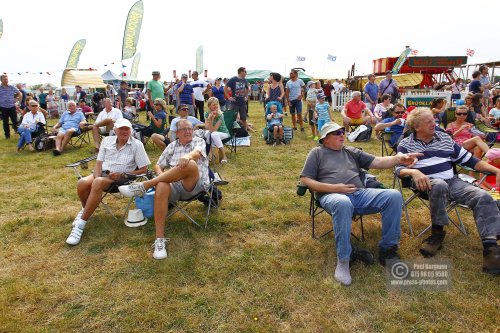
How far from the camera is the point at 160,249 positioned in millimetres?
3064

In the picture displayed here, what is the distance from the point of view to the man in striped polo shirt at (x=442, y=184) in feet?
8.77

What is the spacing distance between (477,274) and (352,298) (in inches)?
43.0

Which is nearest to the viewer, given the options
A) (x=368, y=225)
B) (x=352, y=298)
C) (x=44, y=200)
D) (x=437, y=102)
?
(x=352, y=298)

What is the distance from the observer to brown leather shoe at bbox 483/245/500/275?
2594 millimetres

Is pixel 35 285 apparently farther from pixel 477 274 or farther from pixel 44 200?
pixel 477 274

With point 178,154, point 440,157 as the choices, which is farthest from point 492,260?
point 178,154

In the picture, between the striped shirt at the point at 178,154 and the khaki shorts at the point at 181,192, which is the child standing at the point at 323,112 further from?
the khaki shorts at the point at 181,192

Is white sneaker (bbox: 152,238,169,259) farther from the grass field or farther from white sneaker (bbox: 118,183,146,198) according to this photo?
white sneaker (bbox: 118,183,146,198)

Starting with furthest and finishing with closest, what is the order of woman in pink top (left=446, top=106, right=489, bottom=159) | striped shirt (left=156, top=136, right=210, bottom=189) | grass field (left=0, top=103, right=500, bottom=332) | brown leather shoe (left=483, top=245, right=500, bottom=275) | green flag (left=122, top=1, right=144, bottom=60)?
1. green flag (left=122, top=1, right=144, bottom=60)
2. woman in pink top (left=446, top=106, right=489, bottom=159)
3. striped shirt (left=156, top=136, right=210, bottom=189)
4. brown leather shoe (left=483, top=245, right=500, bottom=275)
5. grass field (left=0, top=103, right=500, bottom=332)

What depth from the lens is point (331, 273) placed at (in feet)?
9.03

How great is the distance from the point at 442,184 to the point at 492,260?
2.23ft

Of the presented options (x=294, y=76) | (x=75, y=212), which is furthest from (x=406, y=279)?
(x=294, y=76)

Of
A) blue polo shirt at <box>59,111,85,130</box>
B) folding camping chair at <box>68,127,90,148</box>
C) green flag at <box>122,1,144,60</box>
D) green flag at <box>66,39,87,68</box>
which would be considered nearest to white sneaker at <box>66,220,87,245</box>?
folding camping chair at <box>68,127,90,148</box>

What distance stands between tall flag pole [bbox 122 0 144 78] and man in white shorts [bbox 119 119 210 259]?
1337 centimetres
